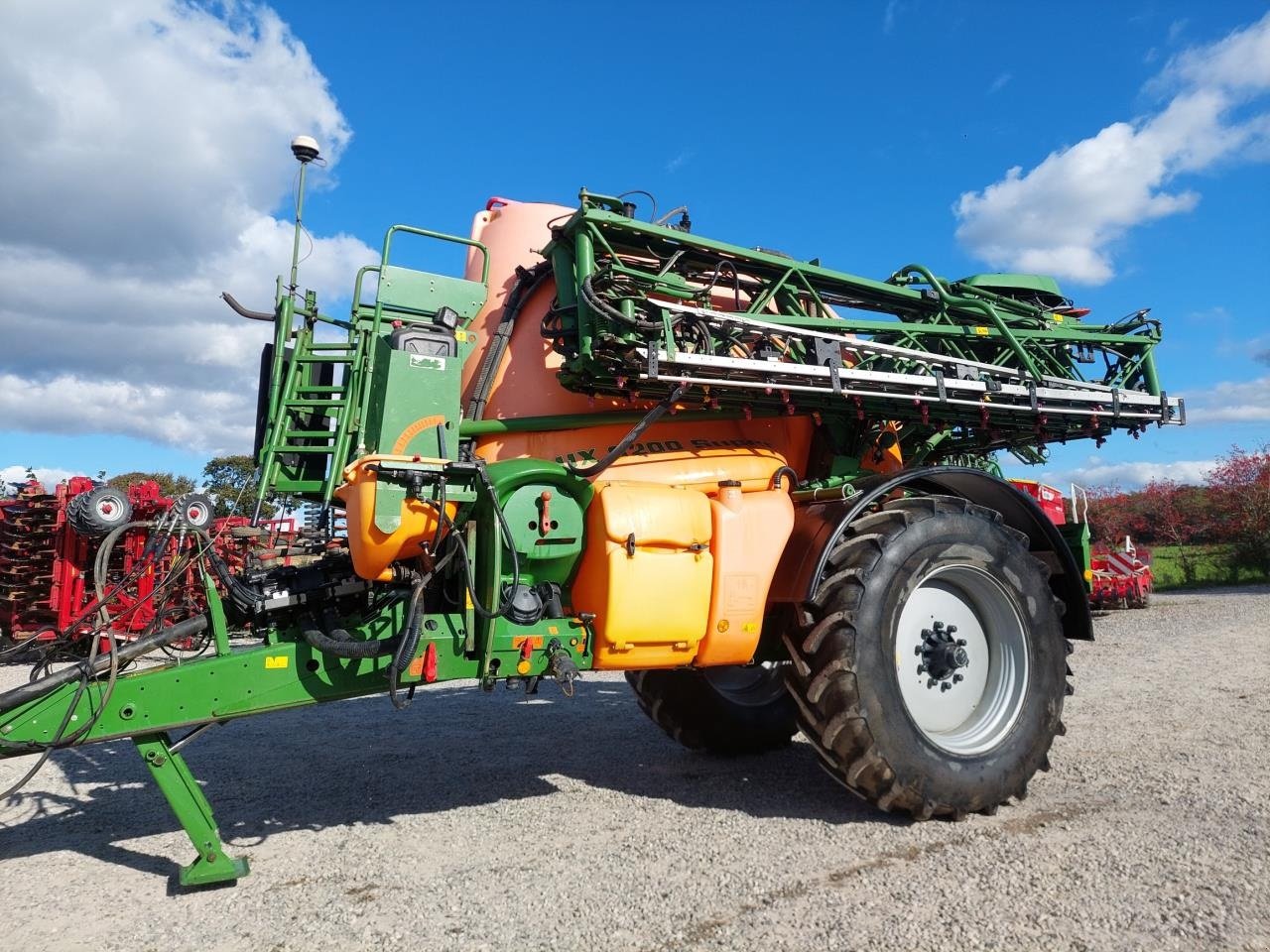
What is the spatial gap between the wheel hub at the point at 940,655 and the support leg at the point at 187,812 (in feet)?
10.8

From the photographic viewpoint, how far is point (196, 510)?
162 inches

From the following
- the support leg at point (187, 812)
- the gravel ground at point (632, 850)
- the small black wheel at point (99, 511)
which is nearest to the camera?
the gravel ground at point (632, 850)

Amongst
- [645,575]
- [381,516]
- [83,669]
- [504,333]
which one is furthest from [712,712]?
[83,669]

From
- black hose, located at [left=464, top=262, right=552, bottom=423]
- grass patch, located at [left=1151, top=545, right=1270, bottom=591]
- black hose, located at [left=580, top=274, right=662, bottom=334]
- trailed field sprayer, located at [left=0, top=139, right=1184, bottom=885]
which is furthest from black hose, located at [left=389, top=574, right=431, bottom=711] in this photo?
grass patch, located at [left=1151, top=545, right=1270, bottom=591]

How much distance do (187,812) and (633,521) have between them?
2.19m

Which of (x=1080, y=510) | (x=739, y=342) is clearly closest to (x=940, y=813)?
(x=739, y=342)

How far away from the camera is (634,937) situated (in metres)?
3.15

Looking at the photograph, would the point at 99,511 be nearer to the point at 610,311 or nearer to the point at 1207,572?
the point at 610,311

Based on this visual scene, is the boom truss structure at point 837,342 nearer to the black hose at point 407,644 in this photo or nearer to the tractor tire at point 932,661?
the tractor tire at point 932,661

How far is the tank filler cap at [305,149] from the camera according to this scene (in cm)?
460

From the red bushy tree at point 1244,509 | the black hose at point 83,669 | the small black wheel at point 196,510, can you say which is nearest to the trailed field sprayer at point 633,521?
the black hose at point 83,669

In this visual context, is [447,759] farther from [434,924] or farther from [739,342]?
[739,342]

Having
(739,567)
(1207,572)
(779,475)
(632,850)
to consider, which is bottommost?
(632,850)

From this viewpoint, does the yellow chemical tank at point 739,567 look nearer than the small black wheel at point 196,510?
No
